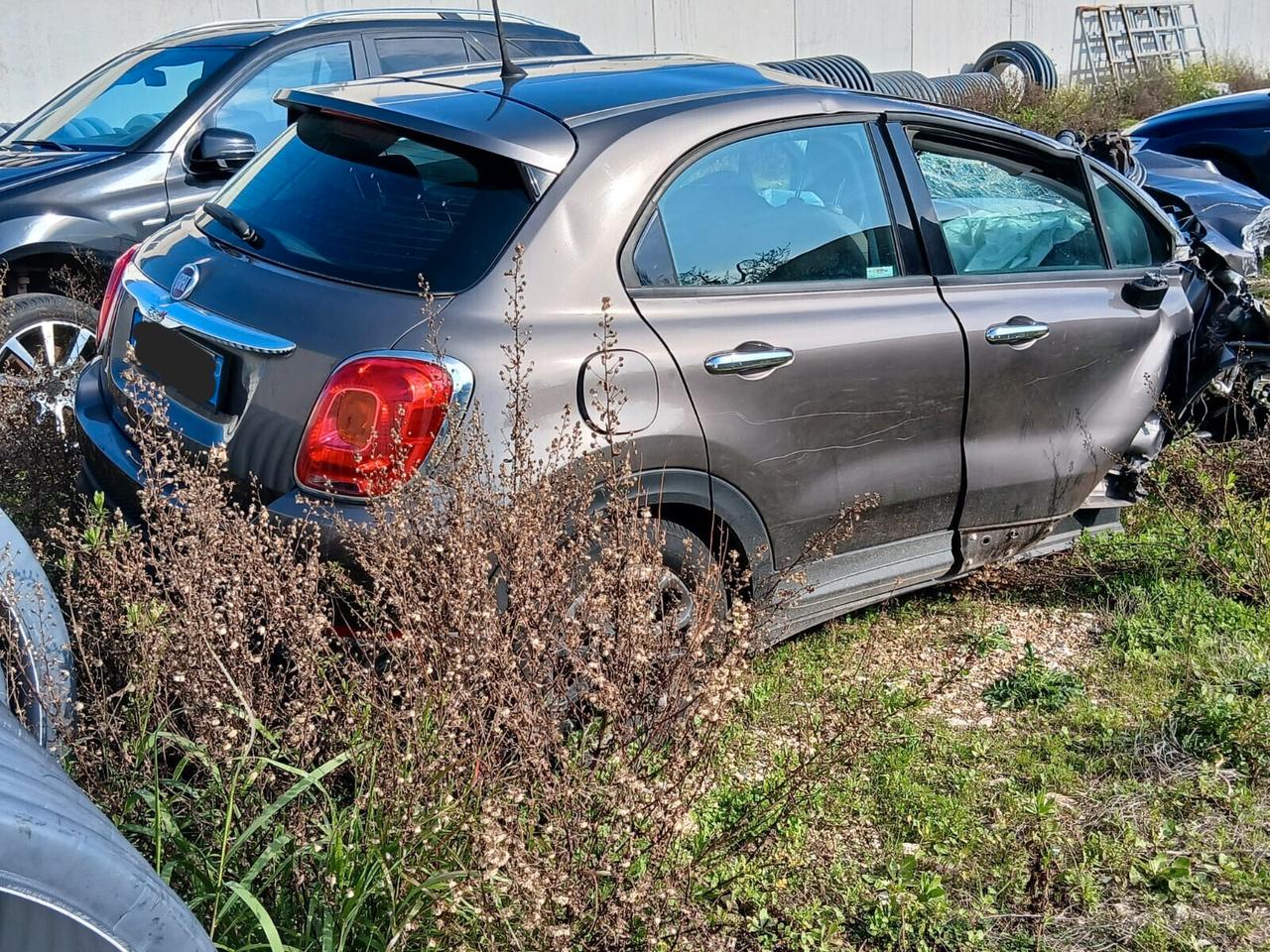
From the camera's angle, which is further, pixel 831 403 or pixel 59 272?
pixel 59 272

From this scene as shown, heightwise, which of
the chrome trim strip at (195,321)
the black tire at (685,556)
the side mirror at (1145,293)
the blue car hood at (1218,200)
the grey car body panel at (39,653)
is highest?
the chrome trim strip at (195,321)

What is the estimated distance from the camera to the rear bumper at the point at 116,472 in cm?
313

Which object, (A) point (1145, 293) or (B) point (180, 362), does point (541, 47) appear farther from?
(B) point (180, 362)

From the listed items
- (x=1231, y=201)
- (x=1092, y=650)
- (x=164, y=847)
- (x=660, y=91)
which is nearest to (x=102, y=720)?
(x=164, y=847)

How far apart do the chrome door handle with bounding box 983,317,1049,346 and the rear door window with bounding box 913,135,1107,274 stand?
8.6 inches

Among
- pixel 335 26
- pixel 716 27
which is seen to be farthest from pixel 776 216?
pixel 716 27

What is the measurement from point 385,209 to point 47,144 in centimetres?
384

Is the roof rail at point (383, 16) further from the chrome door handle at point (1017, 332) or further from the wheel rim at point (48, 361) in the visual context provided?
the chrome door handle at point (1017, 332)

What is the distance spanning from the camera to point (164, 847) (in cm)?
265

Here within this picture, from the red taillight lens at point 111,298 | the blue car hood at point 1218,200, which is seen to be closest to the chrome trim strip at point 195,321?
the red taillight lens at point 111,298

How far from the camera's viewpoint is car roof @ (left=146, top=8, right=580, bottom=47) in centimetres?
668

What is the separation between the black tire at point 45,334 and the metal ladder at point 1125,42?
22.3 m

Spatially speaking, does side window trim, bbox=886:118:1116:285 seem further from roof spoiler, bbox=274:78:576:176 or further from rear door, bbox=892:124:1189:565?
roof spoiler, bbox=274:78:576:176

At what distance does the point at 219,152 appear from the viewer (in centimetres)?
563
